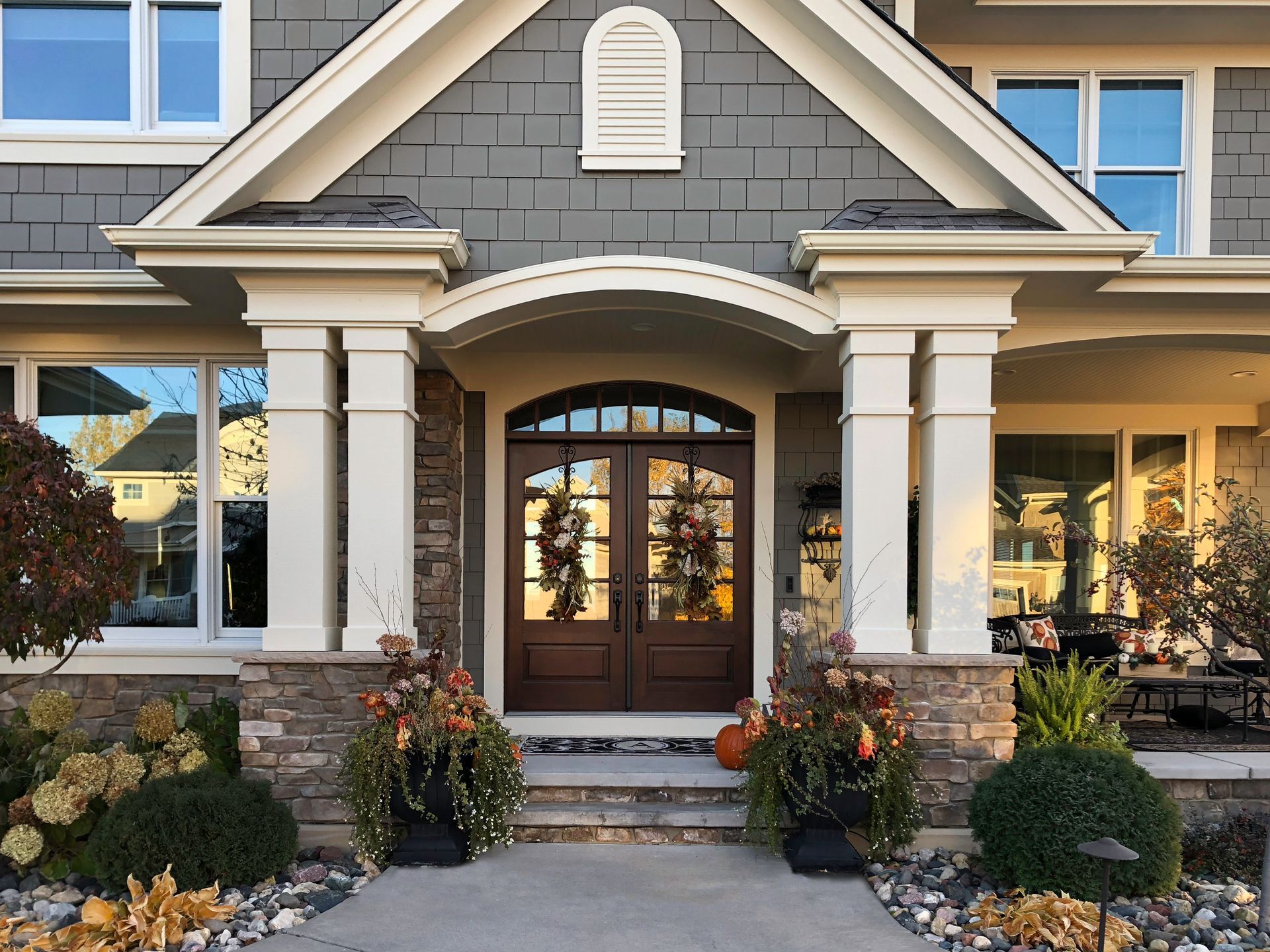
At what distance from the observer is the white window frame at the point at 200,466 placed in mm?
6031

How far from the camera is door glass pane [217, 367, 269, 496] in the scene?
6086 mm

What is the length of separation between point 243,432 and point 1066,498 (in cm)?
647

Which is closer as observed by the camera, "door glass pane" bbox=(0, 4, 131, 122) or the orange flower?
the orange flower

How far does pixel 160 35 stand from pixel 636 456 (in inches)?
162

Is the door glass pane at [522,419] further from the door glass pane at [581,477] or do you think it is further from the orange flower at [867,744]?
the orange flower at [867,744]

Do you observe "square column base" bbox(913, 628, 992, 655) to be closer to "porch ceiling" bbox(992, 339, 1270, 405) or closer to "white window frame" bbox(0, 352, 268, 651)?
"porch ceiling" bbox(992, 339, 1270, 405)

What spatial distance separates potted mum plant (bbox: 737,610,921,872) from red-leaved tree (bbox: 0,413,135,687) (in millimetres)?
3266

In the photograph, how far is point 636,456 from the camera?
702cm

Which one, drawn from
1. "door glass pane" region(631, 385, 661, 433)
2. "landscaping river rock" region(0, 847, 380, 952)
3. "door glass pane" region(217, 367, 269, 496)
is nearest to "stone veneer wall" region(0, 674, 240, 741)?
"landscaping river rock" region(0, 847, 380, 952)

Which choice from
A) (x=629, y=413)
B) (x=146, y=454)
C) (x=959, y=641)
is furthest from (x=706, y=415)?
(x=146, y=454)

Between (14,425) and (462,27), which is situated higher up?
(462,27)

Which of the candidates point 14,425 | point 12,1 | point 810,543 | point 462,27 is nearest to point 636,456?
point 810,543

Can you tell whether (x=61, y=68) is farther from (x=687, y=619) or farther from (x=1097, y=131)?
(x=1097, y=131)

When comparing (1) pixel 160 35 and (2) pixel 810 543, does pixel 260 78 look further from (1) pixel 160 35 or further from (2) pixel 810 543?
(2) pixel 810 543
